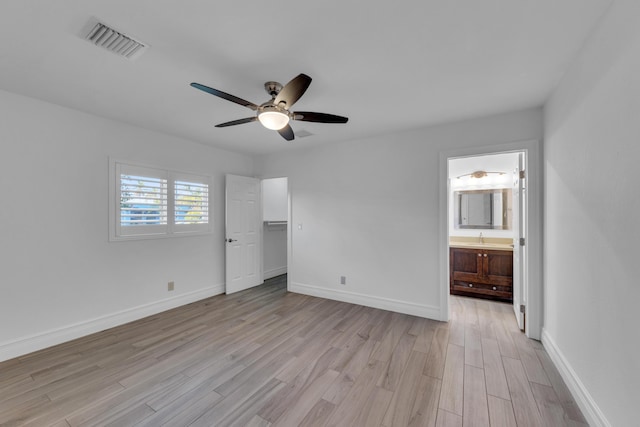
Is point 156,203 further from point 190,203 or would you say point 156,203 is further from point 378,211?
point 378,211

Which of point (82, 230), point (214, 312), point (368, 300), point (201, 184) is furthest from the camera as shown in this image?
point (201, 184)

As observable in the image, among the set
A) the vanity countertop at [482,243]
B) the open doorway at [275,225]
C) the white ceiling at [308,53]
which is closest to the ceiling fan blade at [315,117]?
the white ceiling at [308,53]

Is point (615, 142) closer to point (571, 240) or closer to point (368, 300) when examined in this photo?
point (571, 240)

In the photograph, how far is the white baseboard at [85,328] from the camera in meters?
2.47

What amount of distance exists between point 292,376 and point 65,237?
279 cm

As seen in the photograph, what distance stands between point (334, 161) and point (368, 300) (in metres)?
2.19

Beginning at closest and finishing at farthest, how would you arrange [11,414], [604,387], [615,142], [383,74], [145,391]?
→ [615,142], [604,387], [11,414], [145,391], [383,74]

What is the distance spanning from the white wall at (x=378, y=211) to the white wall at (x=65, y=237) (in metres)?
2.04

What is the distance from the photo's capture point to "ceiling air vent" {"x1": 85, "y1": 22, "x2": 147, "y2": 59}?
1.64m

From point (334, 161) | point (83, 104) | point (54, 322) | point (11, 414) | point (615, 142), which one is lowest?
point (11, 414)

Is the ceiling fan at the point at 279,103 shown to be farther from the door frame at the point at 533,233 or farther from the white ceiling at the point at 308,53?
the door frame at the point at 533,233

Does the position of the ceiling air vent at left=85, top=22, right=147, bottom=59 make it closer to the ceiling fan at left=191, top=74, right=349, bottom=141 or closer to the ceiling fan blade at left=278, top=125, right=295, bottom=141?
the ceiling fan at left=191, top=74, right=349, bottom=141

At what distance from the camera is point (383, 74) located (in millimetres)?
2152


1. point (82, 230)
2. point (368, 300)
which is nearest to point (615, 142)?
point (368, 300)
